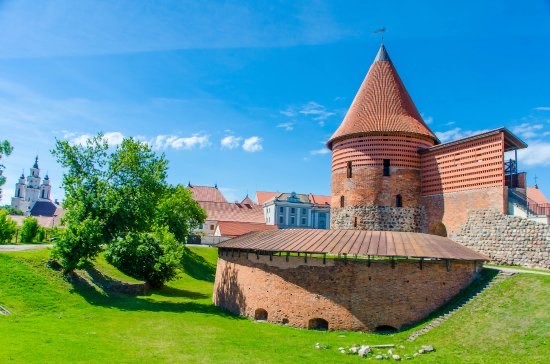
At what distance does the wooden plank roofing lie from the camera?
50.9 feet

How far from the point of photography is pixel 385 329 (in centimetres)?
Answer: 1552

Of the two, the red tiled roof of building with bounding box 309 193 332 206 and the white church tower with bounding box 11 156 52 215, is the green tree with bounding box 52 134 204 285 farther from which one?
the white church tower with bounding box 11 156 52 215

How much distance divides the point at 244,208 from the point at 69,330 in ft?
176

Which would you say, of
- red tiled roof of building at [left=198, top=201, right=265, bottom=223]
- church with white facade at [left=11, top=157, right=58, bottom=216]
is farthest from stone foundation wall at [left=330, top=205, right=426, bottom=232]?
church with white facade at [left=11, top=157, right=58, bottom=216]

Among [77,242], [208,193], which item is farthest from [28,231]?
[208,193]

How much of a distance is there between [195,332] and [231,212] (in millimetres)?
51801

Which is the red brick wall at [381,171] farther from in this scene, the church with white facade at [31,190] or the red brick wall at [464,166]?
the church with white facade at [31,190]

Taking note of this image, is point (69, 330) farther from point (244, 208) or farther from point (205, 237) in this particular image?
point (244, 208)

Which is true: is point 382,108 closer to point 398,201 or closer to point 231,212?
point 398,201

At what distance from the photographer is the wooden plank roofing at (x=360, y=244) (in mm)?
15500

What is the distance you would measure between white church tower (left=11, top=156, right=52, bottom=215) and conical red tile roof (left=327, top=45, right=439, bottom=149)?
323 feet

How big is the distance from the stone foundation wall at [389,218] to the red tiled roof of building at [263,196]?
173 ft

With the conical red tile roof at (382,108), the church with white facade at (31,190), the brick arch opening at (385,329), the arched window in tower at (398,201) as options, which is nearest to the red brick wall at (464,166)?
the arched window in tower at (398,201)

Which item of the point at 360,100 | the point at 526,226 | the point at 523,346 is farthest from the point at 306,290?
the point at 360,100
